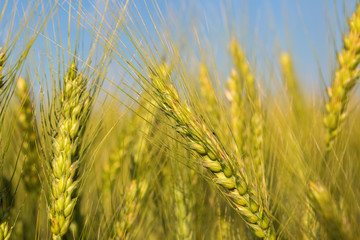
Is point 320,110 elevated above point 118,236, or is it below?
above

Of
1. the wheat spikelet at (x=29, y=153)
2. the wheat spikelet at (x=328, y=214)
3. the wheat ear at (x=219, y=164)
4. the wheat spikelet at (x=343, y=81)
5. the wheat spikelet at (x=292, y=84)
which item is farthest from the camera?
the wheat spikelet at (x=292, y=84)

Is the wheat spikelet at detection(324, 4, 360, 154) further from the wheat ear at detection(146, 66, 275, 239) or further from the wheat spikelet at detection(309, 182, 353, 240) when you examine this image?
the wheat ear at detection(146, 66, 275, 239)

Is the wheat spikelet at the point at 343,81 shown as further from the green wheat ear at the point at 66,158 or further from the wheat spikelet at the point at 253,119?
the green wheat ear at the point at 66,158

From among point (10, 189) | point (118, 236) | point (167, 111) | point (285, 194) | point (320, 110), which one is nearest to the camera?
point (167, 111)

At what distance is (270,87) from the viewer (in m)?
1.69

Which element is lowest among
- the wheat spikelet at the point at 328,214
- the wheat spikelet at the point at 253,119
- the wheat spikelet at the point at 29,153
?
the wheat spikelet at the point at 29,153

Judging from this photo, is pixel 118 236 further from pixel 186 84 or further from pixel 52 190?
pixel 186 84

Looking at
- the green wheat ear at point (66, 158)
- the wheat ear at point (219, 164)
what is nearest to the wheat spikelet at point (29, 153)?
the green wheat ear at point (66, 158)

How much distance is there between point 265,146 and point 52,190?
3.10ft

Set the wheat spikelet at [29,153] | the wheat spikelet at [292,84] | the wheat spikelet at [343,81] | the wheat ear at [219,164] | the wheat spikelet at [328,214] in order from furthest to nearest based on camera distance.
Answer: the wheat spikelet at [292,84]
the wheat spikelet at [343,81]
the wheat spikelet at [29,153]
the wheat spikelet at [328,214]
the wheat ear at [219,164]

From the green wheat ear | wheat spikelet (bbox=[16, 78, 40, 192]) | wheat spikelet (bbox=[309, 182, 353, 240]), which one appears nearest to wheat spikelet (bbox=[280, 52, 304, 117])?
wheat spikelet (bbox=[309, 182, 353, 240])

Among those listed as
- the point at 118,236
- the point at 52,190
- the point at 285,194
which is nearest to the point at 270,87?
the point at 285,194

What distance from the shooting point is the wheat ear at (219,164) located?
994 mm

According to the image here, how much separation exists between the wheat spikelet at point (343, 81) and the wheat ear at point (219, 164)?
0.66 m
